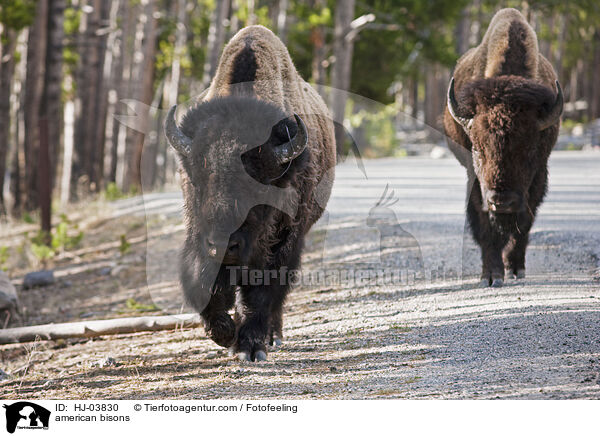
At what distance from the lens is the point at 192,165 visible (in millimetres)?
4613

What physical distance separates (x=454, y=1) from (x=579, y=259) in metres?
15.0

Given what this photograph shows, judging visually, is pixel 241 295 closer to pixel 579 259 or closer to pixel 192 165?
pixel 192 165

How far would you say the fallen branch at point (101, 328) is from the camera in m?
6.02

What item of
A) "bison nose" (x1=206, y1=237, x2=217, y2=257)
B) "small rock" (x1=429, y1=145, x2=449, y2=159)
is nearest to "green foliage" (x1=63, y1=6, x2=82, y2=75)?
"small rock" (x1=429, y1=145, x2=449, y2=159)

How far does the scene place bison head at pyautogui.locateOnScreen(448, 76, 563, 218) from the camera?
570 centimetres

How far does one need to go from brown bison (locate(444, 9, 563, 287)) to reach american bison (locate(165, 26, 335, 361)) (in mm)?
1457

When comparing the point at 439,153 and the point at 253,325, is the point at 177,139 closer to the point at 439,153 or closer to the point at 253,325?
the point at 253,325

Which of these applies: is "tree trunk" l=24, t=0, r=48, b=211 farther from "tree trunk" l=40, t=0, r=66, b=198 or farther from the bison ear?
the bison ear

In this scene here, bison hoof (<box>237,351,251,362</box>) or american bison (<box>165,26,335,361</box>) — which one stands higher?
american bison (<box>165,26,335,361</box>)

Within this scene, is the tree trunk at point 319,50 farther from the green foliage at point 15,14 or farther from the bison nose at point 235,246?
the bison nose at point 235,246

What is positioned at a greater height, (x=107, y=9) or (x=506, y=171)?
(x=107, y=9)

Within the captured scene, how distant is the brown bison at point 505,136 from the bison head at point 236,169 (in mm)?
1804

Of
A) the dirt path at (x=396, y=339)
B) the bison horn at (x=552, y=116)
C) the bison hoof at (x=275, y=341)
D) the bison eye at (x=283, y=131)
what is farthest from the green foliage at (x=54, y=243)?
the bison horn at (x=552, y=116)
